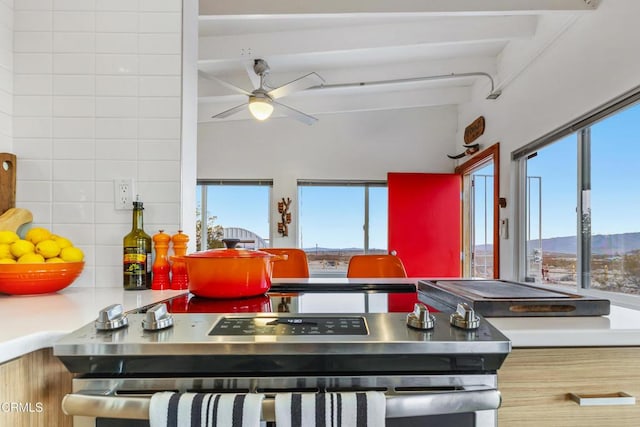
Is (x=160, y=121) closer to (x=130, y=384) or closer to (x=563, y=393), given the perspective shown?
(x=130, y=384)

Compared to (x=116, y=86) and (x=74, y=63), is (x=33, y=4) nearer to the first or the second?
(x=74, y=63)

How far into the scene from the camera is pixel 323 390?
0.68 m

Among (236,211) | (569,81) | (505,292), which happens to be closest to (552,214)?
(569,81)

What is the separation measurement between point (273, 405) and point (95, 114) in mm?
1228

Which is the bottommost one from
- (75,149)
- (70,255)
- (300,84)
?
(70,255)

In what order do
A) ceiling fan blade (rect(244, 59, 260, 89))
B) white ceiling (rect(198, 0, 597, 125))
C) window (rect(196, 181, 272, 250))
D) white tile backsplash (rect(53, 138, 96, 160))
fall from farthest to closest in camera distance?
1. window (rect(196, 181, 272, 250))
2. ceiling fan blade (rect(244, 59, 260, 89))
3. white ceiling (rect(198, 0, 597, 125))
4. white tile backsplash (rect(53, 138, 96, 160))

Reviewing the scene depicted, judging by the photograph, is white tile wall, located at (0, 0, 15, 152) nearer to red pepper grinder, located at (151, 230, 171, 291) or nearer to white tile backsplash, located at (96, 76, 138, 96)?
white tile backsplash, located at (96, 76, 138, 96)

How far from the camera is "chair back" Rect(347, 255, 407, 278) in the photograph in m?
2.05

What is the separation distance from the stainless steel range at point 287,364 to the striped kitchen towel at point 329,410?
2cm

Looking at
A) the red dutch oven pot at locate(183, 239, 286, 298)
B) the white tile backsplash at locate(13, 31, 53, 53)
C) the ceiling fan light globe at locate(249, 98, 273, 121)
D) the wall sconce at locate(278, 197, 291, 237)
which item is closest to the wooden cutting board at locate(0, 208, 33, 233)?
the white tile backsplash at locate(13, 31, 53, 53)

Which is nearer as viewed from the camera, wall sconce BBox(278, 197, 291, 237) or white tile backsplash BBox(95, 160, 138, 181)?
white tile backsplash BBox(95, 160, 138, 181)

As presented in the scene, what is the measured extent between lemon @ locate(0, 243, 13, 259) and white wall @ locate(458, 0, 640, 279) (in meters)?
2.69

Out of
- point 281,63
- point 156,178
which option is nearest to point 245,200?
point 281,63

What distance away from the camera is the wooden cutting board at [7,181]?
127 centimetres
